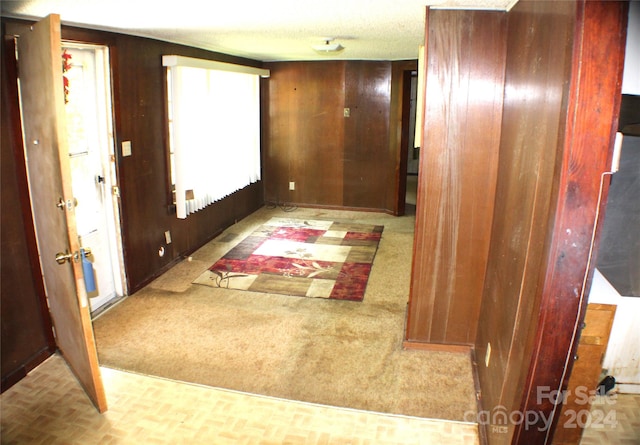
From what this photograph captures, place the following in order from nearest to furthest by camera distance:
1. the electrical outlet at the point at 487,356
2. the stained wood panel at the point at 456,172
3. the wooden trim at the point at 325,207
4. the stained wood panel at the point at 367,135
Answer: the electrical outlet at the point at 487,356
the stained wood panel at the point at 456,172
the stained wood panel at the point at 367,135
the wooden trim at the point at 325,207

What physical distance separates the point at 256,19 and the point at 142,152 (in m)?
1.65

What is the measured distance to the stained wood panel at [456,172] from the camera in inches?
102

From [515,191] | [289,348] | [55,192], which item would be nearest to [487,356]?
[515,191]

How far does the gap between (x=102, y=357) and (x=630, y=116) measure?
3.29 metres

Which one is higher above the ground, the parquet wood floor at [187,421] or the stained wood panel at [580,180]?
the stained wood panel at [580,180]

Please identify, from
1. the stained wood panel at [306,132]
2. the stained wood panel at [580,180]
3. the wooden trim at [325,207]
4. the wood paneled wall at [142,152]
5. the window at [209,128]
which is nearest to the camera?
the stained wood panel at [580,180]

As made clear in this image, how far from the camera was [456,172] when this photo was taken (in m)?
2.78

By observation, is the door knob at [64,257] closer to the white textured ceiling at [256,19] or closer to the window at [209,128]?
the white textured ceiling at [256,19]

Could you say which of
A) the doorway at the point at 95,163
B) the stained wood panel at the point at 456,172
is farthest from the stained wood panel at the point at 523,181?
the doorway at the point at 95,163

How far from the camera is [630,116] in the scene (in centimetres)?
214

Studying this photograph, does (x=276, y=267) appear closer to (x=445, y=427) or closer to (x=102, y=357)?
(x=102, y=357)

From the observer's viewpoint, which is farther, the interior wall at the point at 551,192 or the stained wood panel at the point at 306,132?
the stained wood panel at the point at 306,132

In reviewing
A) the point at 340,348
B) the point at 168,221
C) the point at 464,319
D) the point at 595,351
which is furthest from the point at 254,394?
the point at 168,221

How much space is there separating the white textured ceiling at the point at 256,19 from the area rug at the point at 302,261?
2.14 metres
